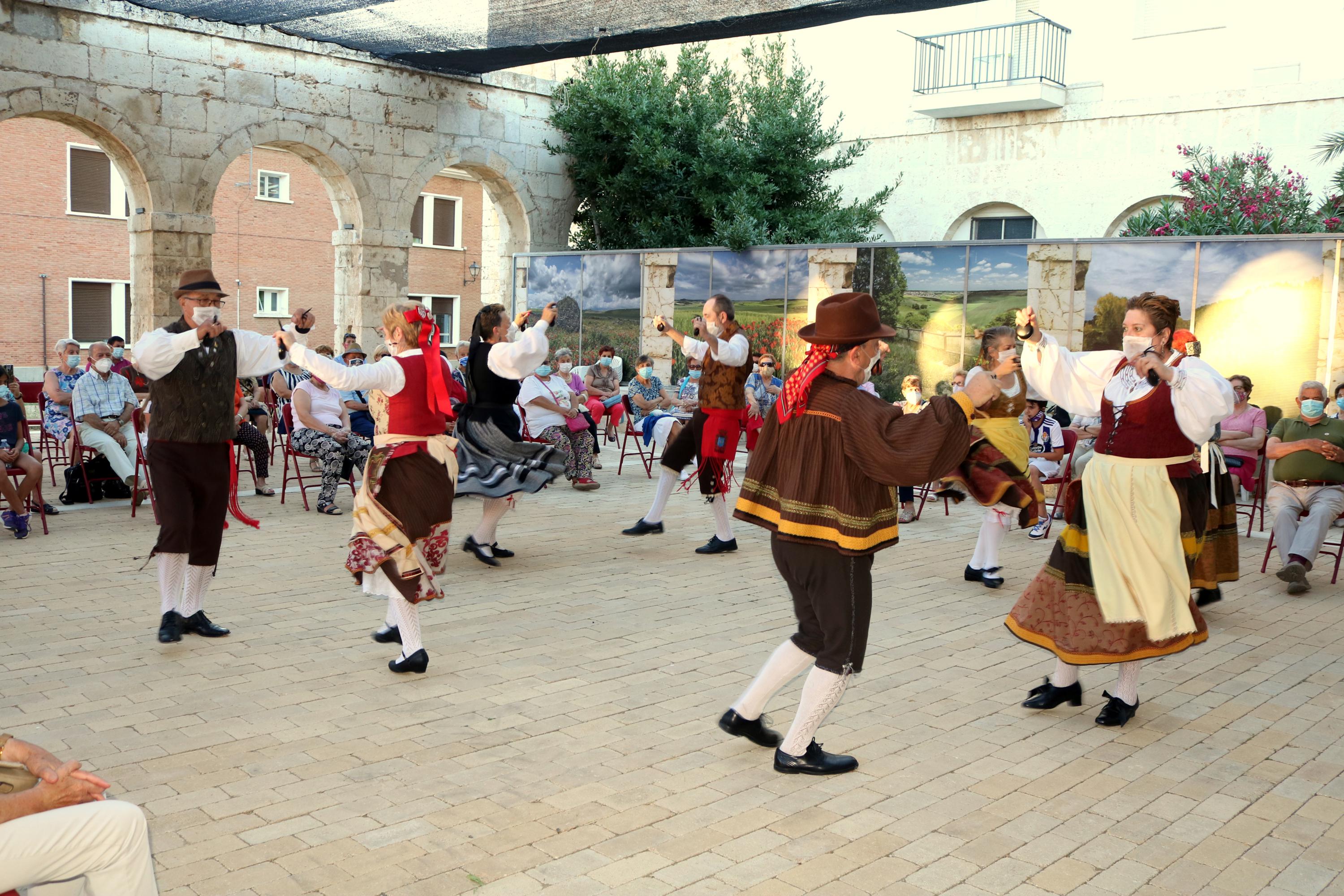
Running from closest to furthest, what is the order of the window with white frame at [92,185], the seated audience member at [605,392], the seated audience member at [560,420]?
1. the seated audience member at [560,420]
2. the seated audience member at [605,392]
3. the window with white frame at [92,185]

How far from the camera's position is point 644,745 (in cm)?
448

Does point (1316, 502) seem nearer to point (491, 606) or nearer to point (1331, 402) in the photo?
point (1331, 402)

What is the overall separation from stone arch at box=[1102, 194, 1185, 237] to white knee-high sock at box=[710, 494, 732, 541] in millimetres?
13023

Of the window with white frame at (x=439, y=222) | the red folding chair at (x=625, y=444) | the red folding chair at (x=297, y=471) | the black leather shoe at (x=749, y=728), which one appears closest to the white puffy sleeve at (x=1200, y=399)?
the black leather shoe at (x=749, y=728)

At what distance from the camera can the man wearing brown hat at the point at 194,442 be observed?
5.57m

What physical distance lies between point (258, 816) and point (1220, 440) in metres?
8.03

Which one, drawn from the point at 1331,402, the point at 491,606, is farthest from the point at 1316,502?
the point at 491,606

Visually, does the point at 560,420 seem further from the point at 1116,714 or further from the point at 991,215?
the point at 991,215

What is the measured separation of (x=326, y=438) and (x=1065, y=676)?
6.72m

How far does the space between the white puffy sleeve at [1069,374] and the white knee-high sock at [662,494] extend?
410cm

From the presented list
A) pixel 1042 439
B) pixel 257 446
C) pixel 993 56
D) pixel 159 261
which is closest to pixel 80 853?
pixel 1042 439

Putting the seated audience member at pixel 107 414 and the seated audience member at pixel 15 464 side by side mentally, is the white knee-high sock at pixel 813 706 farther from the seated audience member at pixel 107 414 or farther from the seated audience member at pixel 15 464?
the seated audience member at pixel 107 414

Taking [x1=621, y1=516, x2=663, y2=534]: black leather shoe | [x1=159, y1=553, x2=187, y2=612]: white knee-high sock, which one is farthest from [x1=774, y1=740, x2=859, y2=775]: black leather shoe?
[x1=621, y1=516, x2=663, y2=534]: black leather shoe

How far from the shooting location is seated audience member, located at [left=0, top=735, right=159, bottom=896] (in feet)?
7.64
